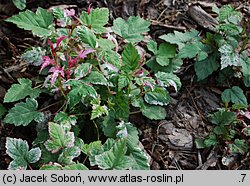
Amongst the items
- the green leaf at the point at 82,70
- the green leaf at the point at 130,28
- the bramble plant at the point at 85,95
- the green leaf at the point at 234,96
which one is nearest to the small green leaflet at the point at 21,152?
the bramble plant at the point at 85,95

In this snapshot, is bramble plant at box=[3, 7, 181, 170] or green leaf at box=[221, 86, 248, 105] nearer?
bramble plant at box=[3, 7, 181, 170]

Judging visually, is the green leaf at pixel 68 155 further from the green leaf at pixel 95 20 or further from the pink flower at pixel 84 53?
the green leaf at pixel 95 20

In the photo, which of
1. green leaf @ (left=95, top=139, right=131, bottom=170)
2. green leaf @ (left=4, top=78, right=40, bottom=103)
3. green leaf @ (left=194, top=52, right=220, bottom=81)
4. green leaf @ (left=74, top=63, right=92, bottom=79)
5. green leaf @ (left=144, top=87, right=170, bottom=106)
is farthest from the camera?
green leaf @ (left=194, top=52, right=220, bottom=81)

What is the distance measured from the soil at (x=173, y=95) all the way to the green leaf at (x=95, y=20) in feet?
Result: 1.28

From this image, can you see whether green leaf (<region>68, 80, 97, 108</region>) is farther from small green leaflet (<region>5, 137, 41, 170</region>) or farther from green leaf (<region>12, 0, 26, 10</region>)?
green leaf (<region>12, 0, 26, 10</region>)

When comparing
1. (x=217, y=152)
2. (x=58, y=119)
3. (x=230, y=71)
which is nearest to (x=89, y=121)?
(x=58, y=119)

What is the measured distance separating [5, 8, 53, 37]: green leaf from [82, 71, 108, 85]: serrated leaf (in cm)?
32

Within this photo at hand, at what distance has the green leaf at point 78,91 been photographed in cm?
206

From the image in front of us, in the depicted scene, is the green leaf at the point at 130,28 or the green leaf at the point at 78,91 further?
the green leaf at the point at 130,28

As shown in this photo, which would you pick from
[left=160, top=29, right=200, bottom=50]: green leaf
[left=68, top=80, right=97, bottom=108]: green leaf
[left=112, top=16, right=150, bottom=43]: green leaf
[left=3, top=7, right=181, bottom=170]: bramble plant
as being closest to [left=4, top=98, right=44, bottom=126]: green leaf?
[left=3, top=7, right=181, bottom=170]: bramble plant

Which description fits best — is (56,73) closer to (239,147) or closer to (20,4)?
(20,4)

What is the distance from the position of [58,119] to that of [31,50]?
414mm

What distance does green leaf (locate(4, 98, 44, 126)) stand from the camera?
2.20m

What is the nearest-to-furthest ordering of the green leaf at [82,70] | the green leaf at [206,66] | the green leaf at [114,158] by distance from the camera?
the green leaf at [114,158] → the green leaf at [82,70] → the green leaf at [206,66]
